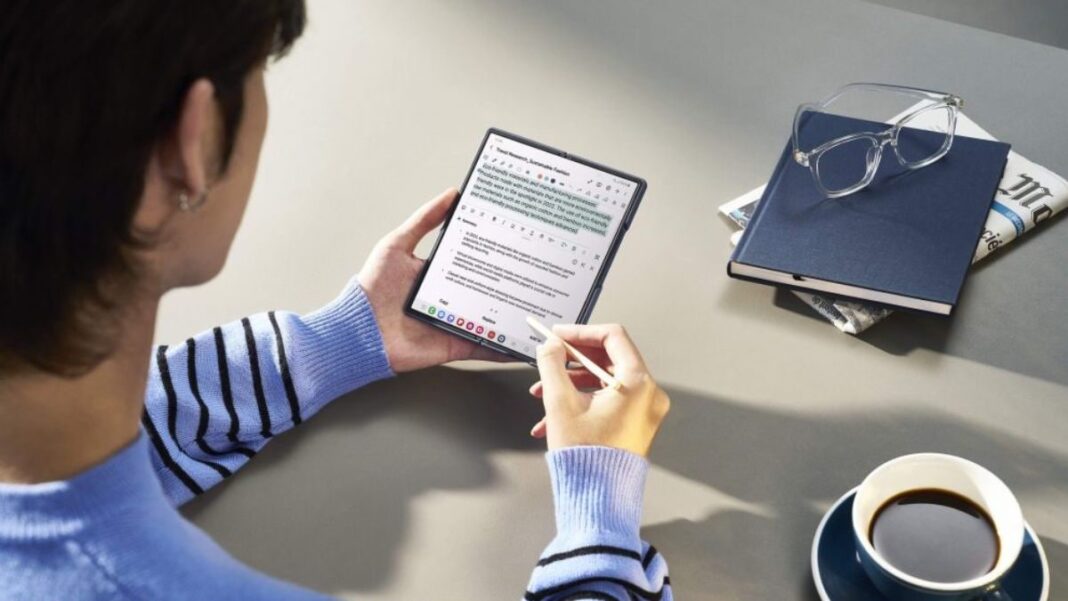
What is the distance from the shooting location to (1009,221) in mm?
968

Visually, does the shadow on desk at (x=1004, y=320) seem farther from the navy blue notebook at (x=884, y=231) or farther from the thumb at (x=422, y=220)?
the thumb at (x=422, y=220)

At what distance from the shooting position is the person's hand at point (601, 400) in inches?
32.9

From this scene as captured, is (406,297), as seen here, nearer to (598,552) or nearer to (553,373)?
(553,373)

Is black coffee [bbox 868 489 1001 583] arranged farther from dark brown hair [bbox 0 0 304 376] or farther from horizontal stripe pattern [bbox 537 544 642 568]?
dark brown hair [bbox 0 0 304 376]

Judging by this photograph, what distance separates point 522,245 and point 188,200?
1.30 feet

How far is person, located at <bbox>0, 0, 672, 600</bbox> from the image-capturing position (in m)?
0.50

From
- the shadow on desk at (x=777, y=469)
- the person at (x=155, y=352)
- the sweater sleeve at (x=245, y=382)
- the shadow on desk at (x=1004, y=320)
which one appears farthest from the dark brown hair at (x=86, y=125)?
the shadow on desk at (x=1004, y=320)

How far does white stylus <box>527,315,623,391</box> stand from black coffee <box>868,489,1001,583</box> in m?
0.21

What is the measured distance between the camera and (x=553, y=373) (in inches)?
33.9

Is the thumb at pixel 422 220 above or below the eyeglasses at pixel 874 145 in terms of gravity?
below

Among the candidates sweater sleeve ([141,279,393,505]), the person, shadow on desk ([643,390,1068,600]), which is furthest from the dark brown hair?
shadow on desk ([643,390,1068,600])

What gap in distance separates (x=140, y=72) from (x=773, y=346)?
584mm

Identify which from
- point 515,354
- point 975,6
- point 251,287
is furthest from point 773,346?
point 975,6

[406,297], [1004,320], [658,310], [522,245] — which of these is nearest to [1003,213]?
[1004,320]
